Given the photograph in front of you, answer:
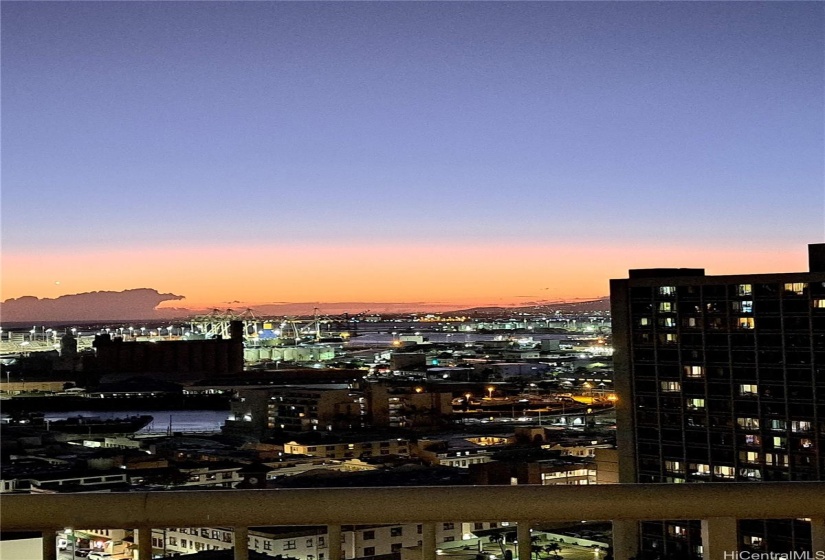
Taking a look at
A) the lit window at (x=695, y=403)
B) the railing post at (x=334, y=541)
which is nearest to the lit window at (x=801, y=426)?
the lit window at (x=695, y=403)

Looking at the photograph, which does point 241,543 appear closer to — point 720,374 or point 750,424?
point 750,424

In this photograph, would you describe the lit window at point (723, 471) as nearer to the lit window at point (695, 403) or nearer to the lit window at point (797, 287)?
the lit window at point (695, 403)

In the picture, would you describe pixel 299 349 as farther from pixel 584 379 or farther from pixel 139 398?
pixel 584 379

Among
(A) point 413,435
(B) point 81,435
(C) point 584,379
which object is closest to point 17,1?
(A) point 413,435

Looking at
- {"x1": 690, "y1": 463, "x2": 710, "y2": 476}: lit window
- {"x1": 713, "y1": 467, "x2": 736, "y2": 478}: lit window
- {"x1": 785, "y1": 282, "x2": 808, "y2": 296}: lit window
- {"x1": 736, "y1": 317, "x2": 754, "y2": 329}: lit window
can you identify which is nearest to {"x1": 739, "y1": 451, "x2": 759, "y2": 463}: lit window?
{"x1": 713, "y1": 467, "x2": 736, "y2": 478}: lit window

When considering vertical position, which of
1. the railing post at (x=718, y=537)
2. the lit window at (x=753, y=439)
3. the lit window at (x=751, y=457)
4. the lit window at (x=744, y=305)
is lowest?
the lit window at (x=751, y=457)

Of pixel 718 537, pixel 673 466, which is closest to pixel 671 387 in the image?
pixel 673 466
